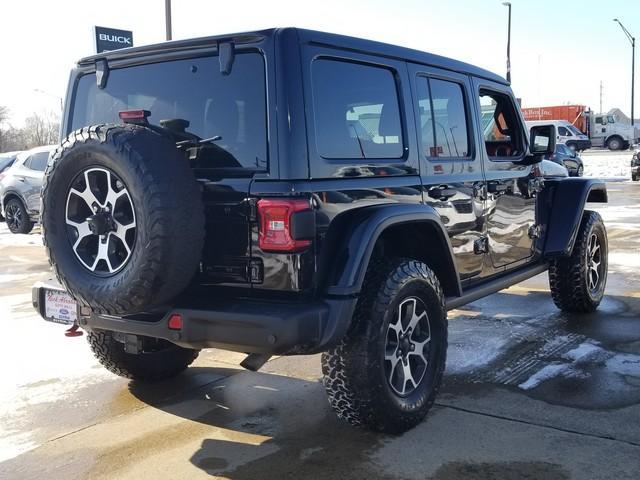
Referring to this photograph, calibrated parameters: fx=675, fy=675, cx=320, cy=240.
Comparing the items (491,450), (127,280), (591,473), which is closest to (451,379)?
(491,450)

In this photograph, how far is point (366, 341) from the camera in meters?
3.26

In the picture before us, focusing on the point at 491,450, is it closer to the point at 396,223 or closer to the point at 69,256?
the point at 396,223

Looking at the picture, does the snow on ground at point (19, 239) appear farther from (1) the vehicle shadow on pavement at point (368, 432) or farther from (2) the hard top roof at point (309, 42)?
(2) the hard top roof at point (309, 42)

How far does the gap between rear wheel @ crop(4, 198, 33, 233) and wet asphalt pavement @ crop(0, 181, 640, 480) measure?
304 inches

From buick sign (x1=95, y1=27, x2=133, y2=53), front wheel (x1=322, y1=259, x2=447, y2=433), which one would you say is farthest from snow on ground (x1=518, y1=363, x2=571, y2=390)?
buick sign (x1=95, y1=27, x2=133, y2=53)

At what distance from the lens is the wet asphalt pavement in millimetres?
3203

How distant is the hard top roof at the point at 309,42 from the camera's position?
316 cm

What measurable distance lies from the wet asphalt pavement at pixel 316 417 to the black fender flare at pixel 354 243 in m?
0.86

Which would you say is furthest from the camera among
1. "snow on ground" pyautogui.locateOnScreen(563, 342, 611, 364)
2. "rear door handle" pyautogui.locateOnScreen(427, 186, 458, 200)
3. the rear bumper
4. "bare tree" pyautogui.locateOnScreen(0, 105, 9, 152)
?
"bare tree" pyautogui.locateOnScreen(0, 105, 9, 152)

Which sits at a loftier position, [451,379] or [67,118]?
[67,118]

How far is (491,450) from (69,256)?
2.25 meters

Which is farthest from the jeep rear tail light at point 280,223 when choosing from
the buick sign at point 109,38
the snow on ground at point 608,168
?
the snow on ground at point 608,168

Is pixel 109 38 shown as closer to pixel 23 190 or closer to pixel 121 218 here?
pixel 23 190

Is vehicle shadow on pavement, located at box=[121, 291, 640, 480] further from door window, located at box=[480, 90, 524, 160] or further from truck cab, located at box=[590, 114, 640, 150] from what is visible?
truck cab, located at box=[590, 114, 640, 150]
